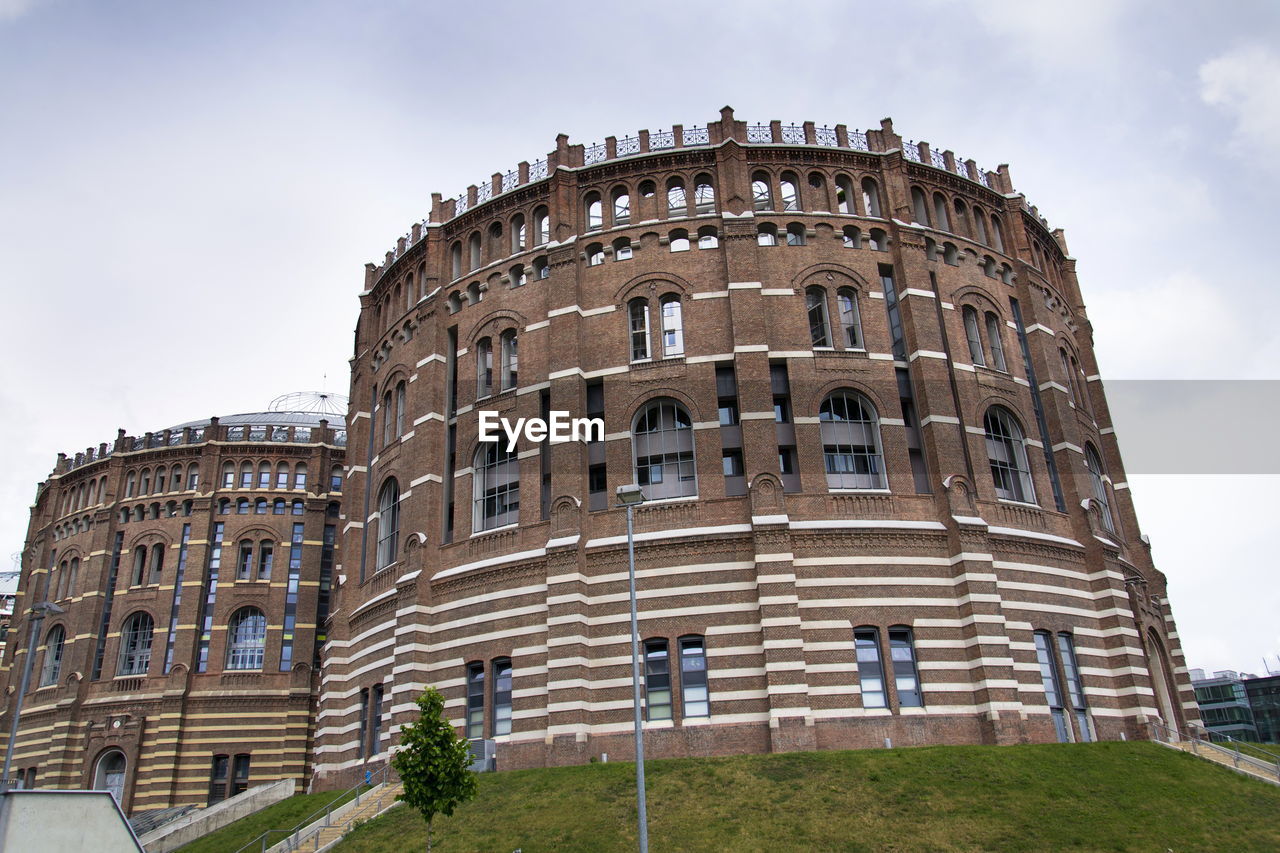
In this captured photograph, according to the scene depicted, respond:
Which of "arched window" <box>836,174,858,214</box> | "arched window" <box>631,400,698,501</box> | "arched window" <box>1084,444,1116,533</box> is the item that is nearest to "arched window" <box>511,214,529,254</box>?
"arched window" <box>631,400,698,501</box>

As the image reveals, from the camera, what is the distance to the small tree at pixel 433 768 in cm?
2392

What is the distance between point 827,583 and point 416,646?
576 inches

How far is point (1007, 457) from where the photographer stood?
120 feet

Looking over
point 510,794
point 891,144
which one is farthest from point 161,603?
point 891,144

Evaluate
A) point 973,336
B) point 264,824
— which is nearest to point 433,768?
point 264,824

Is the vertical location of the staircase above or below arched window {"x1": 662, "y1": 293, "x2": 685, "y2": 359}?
below

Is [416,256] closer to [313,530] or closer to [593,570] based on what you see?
[593,570]

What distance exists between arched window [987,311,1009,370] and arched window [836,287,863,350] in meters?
5.88

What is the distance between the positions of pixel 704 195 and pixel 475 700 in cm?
2161

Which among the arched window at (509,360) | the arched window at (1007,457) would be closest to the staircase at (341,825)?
the arched window at (509,360)

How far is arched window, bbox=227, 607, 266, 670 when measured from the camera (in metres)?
56.2

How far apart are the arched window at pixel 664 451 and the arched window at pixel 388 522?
11.9 metres

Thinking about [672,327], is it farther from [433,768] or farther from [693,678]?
[433,768]

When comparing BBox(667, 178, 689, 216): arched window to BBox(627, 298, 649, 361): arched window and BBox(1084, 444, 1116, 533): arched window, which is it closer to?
BBox(627, 298, 649, 361): arched window
